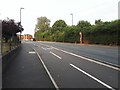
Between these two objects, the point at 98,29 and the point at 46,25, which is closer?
the point at 98,29

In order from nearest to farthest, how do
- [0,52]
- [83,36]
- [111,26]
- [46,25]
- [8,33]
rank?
[0,52]
[8,33]
[111,26]
[83,36]
[46,25]

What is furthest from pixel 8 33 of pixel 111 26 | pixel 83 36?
pixel 83 36

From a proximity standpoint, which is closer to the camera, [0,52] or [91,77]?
[91,77]

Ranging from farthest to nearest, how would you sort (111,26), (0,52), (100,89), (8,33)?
(111,26), (8,33), (0,52), (100,89)

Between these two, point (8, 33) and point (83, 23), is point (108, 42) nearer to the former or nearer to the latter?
point (8, 33)

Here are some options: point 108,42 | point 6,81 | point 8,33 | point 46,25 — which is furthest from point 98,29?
point 46,25

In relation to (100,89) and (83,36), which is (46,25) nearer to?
(83,36)

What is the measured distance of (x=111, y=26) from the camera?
54.3m

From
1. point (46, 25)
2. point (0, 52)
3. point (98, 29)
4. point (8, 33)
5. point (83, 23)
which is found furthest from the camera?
point (46, 25)

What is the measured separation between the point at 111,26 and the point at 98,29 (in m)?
7.41

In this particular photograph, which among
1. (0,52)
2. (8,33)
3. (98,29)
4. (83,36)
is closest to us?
(0,52)

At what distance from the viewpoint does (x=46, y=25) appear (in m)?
181

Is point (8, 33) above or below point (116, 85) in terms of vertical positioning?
above

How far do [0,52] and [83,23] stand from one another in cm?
9749
